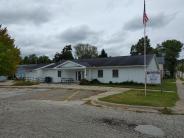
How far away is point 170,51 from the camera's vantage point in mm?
95875

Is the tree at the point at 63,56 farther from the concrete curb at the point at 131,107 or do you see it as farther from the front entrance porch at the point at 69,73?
the concrete curb at the point at 131,107

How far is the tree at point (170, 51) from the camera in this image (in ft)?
302

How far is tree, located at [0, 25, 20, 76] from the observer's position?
43500 mm

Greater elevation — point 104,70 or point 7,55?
point 7,55

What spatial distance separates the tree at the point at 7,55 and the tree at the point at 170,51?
54527 mm

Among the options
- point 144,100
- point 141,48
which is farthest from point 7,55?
point 141,48

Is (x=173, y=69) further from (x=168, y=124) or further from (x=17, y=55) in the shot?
(x=168, y=124)

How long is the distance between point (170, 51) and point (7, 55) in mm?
64433

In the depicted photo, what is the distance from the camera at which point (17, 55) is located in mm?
50844

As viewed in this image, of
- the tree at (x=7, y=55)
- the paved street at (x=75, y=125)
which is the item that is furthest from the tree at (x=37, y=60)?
the paved street at (x=75, y=125)

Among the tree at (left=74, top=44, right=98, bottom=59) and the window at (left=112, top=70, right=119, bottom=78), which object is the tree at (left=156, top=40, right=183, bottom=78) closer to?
the tree at (left=74, top=44, right=98, bottom=59)

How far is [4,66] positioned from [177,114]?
34.5m

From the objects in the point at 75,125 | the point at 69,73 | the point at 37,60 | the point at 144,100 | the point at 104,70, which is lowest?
the point at 75,125

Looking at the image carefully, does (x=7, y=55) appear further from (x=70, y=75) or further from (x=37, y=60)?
(x=37, y=60)
